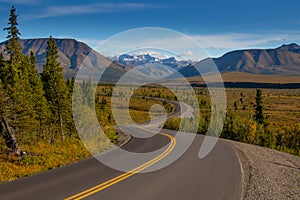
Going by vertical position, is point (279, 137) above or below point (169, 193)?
below

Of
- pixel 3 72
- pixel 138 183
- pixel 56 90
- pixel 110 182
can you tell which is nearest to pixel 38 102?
pixel 56 90

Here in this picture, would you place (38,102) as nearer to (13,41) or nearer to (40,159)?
(13,41)

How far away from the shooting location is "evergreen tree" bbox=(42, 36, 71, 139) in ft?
99.7

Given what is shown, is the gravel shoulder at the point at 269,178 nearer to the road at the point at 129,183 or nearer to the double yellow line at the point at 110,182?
the road at the point at 129,183

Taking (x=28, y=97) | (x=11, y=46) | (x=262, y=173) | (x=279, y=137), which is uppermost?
(x=11, y=46)

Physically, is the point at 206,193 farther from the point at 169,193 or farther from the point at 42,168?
the point at 42,168

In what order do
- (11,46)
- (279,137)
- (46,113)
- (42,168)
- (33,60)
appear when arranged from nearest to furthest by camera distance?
1. (42,168)
2. (11,46)
3. (46,113)
4. (33,60)
5. (279,137)

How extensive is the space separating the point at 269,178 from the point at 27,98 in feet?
72.9

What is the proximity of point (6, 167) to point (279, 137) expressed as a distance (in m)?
39.9

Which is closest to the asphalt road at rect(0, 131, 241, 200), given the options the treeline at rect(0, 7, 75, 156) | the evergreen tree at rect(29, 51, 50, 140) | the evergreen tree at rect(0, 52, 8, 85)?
the treeline at rect(0, 7, 75, 156)

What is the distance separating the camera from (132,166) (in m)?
13.3

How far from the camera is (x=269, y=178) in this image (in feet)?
40.3

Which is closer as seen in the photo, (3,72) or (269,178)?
(269,178)

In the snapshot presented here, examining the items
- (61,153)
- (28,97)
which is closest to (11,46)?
(28,97)
